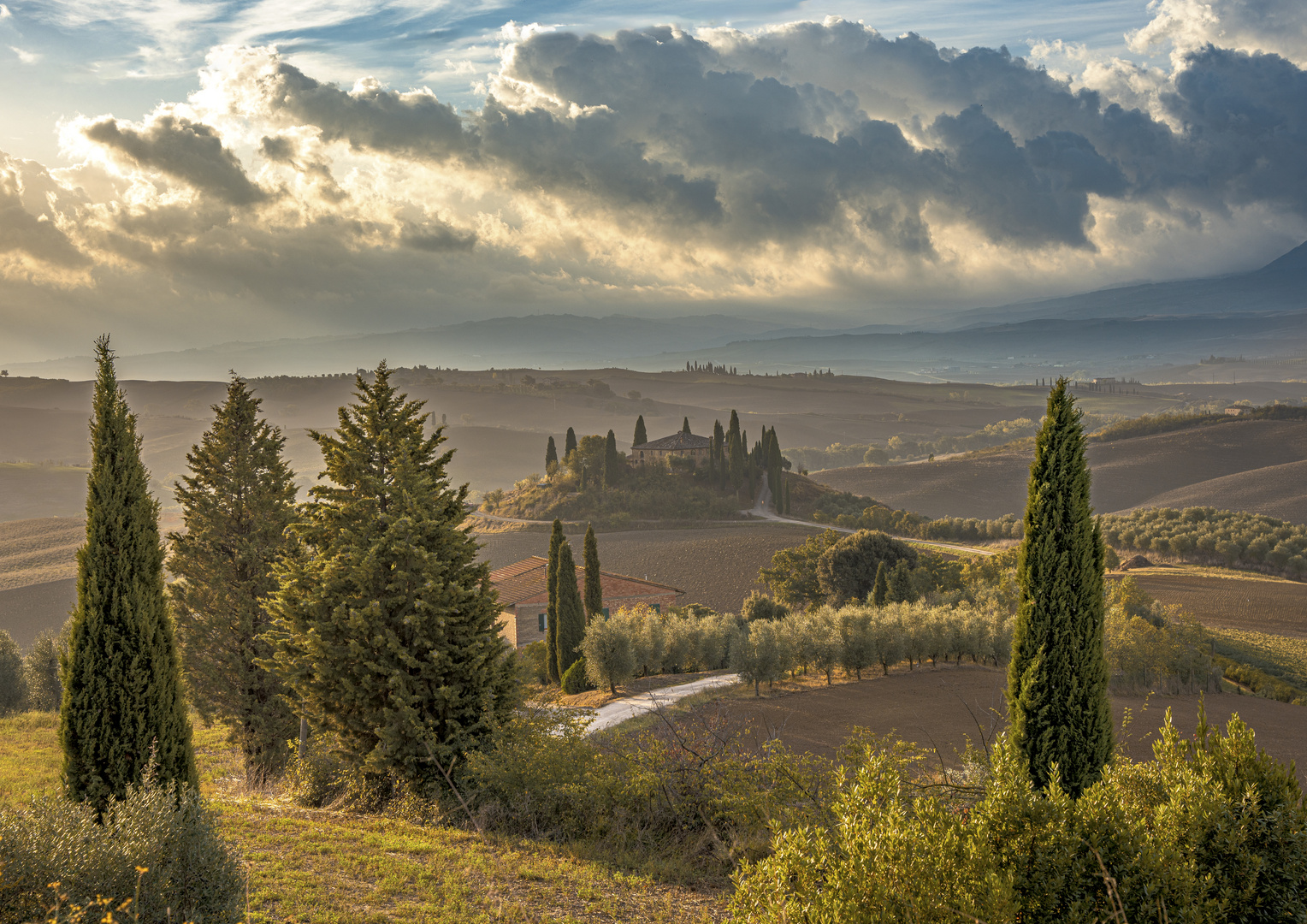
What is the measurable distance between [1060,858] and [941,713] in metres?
20.0

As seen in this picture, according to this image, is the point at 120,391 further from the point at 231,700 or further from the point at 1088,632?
the point at 1088,632

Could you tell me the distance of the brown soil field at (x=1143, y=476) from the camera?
3556 inches

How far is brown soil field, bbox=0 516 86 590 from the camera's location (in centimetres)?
7850

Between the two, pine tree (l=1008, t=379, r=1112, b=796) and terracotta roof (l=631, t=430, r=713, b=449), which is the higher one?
terracotta roof (l=631, t=430, r=713, b=449)

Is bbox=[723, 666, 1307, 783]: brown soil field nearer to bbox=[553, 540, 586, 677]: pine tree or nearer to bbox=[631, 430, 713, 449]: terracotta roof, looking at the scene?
bbox=[553, 540, 586, 677]: pine tree

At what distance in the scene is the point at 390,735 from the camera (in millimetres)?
13227

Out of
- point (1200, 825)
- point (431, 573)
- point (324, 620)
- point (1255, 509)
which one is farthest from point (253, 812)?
point (1255, 509)

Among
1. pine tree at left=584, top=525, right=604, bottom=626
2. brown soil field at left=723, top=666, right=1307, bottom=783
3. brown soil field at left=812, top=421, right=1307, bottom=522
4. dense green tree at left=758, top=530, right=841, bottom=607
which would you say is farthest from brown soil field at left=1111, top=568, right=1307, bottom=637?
brown soil field at left=812, top=421, right=1307, bottom=522

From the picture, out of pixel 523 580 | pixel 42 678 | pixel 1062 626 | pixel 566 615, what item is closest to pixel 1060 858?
pixel 1062 626

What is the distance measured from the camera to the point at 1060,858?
5188mm

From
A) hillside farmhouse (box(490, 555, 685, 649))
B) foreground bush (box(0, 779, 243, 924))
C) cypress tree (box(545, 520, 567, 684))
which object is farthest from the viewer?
hillside farmhouse (box(490, 555, 685, 649))

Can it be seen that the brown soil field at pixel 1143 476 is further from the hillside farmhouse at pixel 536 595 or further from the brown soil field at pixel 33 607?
the brown soil field at pixel 33 607

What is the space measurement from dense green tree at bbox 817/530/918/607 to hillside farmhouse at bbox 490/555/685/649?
920 centimetres

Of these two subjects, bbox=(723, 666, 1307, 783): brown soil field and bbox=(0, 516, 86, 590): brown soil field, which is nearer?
bbox=(723, 666, 1307, 783): brown soil field
